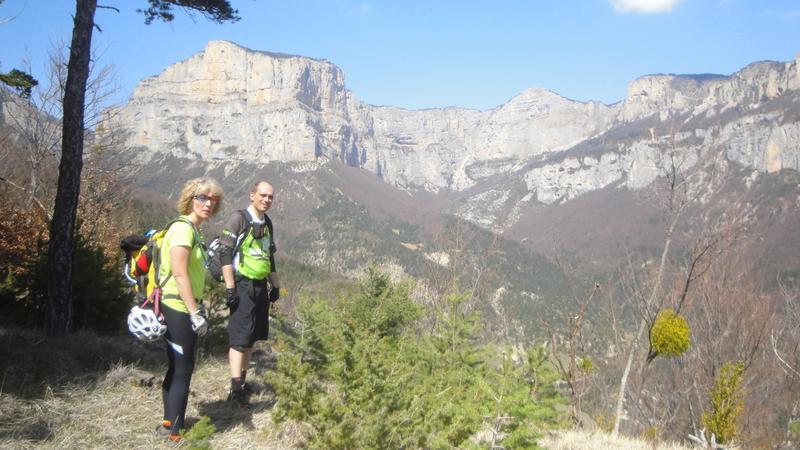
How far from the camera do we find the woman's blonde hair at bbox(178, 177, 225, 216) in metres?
3.26

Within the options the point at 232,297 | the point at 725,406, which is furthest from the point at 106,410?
the point at 725,406

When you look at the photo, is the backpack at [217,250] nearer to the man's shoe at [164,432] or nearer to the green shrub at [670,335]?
the man's shoe at [164,432]

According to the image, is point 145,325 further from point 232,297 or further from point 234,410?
point 234,410

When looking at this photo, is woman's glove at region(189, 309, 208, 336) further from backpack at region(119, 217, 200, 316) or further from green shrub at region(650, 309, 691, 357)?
green shrub at region(650, 309, 691, 357)

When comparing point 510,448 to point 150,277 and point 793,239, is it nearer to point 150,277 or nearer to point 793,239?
point 150,277

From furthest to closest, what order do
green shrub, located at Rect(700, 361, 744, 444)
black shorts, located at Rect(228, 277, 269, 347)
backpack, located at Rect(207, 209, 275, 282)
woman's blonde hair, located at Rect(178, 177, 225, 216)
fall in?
green shrub, located at Rect(700, 361, 744, 444), black shorts, located at Rect(228, 277, 269, 347), backpack, located at Rect(207, 209, 275, 282), woman's blonde hair, located at Rect(178, 177, 225, 216)

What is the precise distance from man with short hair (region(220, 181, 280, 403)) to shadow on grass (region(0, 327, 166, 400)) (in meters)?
1.16

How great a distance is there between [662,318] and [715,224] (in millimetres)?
1513

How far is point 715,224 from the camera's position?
6.80m

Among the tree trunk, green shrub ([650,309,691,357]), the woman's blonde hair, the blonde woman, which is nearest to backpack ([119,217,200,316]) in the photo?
the blonde woman

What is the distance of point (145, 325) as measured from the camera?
299 cm

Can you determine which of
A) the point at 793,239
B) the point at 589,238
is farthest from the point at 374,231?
the point at 793,239

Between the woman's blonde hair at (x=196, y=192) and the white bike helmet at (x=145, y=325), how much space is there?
715 mm

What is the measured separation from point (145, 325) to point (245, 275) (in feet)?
3.71
